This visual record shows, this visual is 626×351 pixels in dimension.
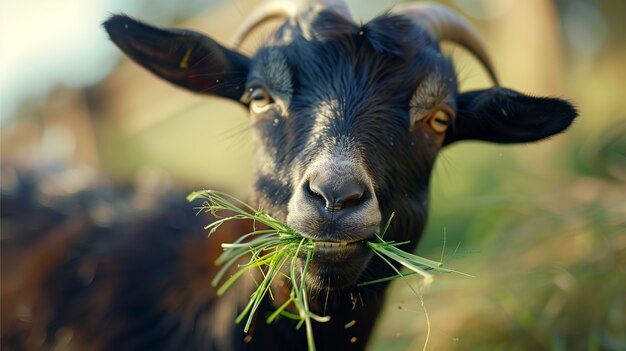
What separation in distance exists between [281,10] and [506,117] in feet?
5.46

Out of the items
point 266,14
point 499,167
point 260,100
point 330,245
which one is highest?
point 266,14

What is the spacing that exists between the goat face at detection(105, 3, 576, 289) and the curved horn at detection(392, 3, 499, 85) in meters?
0.05

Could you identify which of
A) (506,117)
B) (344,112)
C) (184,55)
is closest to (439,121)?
(506,117)

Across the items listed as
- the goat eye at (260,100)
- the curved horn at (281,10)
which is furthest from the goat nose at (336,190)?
the curved horn at (281,10)

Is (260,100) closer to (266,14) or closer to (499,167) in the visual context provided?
(266,14)

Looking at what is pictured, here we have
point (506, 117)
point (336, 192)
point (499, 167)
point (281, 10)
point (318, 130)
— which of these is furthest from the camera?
point (499, 167)

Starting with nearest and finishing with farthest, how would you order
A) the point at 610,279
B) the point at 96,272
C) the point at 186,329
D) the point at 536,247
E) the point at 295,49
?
1. the point at 295,49
2. the point at 186,329
3. the point at 96,272
4. the point at 610,279
5. the point at 536,247

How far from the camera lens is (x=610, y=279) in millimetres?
5133

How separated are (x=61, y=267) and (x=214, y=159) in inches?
398

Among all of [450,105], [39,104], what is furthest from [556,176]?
[39,104]

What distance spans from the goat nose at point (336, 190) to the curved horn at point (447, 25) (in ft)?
5.31

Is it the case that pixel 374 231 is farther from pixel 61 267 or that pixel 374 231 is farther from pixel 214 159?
pixel 214 159

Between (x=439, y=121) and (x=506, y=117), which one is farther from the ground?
(x=439, y=121)

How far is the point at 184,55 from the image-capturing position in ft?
13.1
